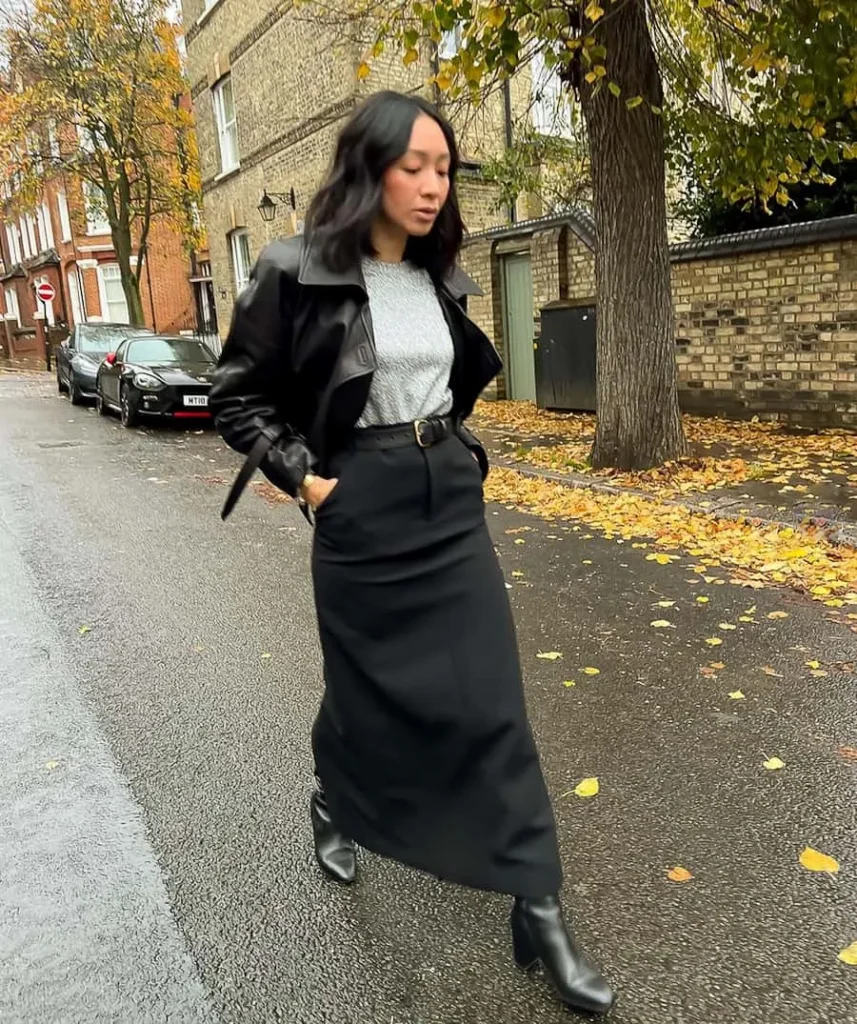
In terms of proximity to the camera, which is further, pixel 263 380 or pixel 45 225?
pixel 45 225

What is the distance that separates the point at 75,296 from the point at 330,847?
38.9 m

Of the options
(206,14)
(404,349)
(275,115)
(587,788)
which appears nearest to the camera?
(404,349)

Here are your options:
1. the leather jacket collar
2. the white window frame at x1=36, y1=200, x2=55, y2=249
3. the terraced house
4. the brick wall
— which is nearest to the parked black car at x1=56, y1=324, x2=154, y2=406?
the terraced house

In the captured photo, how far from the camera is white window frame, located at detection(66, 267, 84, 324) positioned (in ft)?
121

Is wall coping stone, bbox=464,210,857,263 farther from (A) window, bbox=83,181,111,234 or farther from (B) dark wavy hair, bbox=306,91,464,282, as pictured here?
(A) window, bbox=83,181,111,234

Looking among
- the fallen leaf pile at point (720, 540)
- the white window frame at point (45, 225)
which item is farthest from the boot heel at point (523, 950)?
the white window frame at point (45, 225)

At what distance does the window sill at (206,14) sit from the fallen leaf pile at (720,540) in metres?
18.1

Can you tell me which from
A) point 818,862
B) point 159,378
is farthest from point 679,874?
point 159,378

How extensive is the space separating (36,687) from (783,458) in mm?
7042

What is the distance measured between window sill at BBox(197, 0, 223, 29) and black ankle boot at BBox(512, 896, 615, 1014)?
75.0 feet

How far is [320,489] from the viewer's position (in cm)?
223

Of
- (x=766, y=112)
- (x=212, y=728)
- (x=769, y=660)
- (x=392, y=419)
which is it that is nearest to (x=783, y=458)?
(x=766, y=112)

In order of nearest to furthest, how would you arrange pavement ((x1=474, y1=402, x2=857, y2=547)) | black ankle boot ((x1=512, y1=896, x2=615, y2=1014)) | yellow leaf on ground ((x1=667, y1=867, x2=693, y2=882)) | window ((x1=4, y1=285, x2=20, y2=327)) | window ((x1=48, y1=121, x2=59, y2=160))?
black ankle boot ((x1=512, y1=896, x2=615, y2=1014)), yellow leaf on ground ((x1=667, y1=867, x2=693, y2=882)), pavement ((x1=474, y1=402, x2=857, y2=547)), window ((x1=48, y1=121, x2=59, y2=160)), window ((x1=4, y1=285, x2=20, y2=327))

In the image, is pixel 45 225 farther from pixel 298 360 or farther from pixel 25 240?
pixel 298 360
